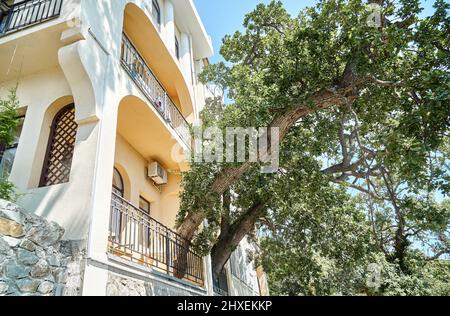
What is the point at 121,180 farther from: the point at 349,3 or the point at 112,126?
the point at 349,3

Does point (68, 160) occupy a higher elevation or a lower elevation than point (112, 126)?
lower

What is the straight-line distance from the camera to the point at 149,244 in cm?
684

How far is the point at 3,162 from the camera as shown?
6527mm

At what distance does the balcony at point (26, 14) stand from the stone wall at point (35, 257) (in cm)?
450

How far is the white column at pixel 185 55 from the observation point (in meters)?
12.9

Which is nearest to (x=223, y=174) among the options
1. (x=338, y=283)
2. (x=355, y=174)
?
(x=355, y=174)

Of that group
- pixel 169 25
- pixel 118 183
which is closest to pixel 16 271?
pixel 118 183

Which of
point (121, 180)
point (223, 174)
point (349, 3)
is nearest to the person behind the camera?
point (349, 3)

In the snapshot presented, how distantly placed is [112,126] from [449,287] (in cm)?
1698

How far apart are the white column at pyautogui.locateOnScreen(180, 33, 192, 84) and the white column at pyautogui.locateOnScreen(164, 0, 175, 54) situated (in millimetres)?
1211

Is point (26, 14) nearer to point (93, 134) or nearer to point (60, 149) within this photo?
point (60, 149)

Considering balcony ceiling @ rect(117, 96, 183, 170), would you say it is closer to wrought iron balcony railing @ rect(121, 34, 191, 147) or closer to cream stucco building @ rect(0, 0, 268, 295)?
cream stucco building @ rect(0, 0, 268, 295)

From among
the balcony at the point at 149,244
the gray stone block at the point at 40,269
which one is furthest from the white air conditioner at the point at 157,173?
the gray stone block at the point at 40,269
